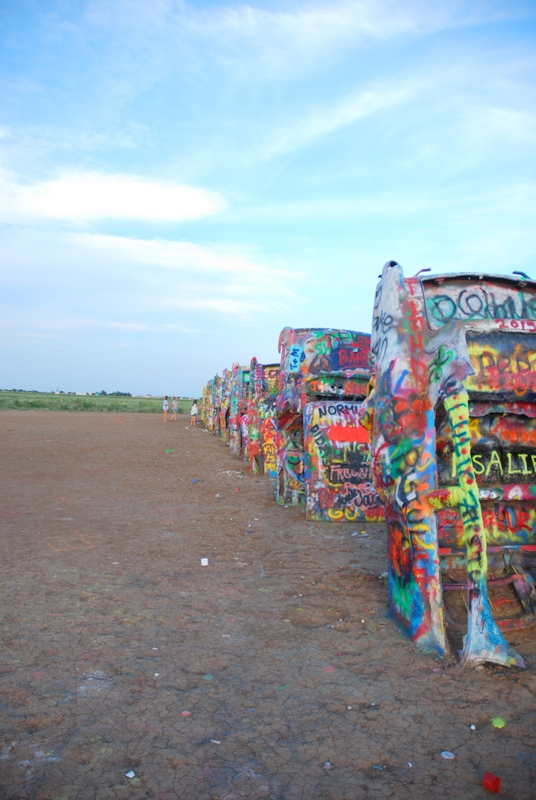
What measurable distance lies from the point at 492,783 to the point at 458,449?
1939 mm

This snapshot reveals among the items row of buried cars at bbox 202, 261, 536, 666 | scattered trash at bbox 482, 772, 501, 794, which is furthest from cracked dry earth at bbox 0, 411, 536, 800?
row of buried cars at bbox 202, 261, 536, 666

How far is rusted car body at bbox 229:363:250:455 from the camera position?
61.9ft

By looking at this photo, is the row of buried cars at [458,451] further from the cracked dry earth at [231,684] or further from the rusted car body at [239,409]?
the rusted car body at [239,409]

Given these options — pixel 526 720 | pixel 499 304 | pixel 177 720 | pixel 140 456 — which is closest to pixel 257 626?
pixel 177 720

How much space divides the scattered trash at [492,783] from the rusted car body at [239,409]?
1563cm

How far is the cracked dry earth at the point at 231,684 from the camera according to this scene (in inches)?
105

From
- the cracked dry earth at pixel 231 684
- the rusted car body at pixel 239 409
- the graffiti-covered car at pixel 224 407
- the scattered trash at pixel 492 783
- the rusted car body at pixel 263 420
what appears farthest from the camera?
the graffiti-covered car at pixel 224 407

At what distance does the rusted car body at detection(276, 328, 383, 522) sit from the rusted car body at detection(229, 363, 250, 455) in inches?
333

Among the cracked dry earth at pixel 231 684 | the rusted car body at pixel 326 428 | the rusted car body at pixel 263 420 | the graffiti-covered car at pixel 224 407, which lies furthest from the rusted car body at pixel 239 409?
the cracked dry earth at pixel 231 684

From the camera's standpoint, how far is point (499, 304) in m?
4.52

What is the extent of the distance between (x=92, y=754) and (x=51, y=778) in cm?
23

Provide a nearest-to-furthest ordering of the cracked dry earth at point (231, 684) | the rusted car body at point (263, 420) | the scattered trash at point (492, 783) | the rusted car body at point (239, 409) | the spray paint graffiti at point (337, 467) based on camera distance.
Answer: the scattered trash at point (492, 783)
the cracked dry earth at point (231, 684)
the spray paint graffiti at point (337, 467)
the rusted car body at point (263, 420)
the rusted car body at point (239, 409)

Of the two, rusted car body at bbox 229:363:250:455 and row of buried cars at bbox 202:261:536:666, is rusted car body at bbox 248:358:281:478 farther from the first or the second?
row of buried cars at bbox 202:261:536:666

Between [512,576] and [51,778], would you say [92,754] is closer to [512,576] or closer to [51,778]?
[51,778]
